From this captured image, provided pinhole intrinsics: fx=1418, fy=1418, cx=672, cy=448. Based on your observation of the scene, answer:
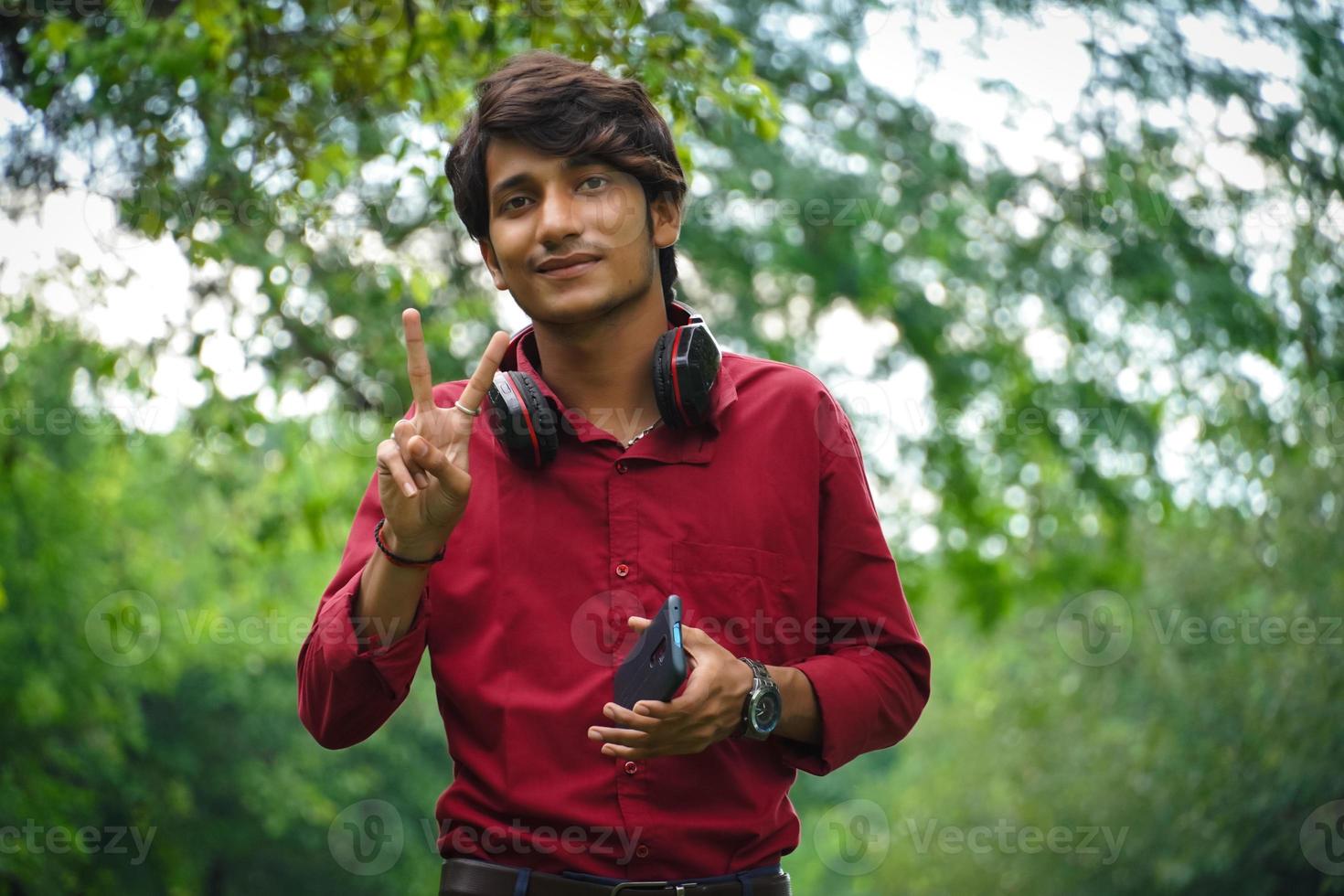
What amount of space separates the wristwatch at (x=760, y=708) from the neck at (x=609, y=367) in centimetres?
62

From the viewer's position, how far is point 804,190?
10.0 metres

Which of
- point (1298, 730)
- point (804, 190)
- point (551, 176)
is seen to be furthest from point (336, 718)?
point (1298, 730)

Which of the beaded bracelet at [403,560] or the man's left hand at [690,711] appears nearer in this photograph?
the man's left hand at [690,711]

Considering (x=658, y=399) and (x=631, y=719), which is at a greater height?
(x=658, y=399)

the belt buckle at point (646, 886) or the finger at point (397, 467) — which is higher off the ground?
the finger at point (397, 467)

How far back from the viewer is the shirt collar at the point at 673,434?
2.68 metres

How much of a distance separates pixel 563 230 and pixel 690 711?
939 millimetres

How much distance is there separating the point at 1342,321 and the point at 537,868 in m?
8.19

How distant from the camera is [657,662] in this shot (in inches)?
88.4

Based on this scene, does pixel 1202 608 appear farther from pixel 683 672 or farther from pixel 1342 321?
pixel 683 672

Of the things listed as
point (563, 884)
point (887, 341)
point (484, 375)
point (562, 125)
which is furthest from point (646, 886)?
point (887, 341)

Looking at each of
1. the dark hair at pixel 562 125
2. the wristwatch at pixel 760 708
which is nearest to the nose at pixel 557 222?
the dark hair at pixel 562 125

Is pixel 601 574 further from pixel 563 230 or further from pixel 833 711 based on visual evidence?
pixel 563 230

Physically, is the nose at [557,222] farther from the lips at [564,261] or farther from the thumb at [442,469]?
the thumb at [442,469]
